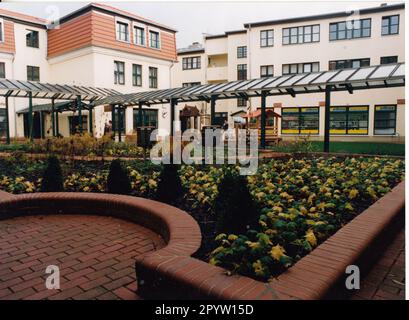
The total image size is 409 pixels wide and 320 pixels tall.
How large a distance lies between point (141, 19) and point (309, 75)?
56.1 feet

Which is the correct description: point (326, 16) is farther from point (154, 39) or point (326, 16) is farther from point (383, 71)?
point (383, 71)

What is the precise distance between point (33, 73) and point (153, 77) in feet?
30.1

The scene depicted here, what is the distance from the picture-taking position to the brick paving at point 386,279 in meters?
2.83

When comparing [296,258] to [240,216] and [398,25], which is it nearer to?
[240,216]

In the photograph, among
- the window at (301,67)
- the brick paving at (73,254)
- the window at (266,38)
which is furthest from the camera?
the window at (266,38)

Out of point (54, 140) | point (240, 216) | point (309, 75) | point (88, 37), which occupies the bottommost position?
point (240, 216)

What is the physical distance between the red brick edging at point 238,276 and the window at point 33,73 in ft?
88.4

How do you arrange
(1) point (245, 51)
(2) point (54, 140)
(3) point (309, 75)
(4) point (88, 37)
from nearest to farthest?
(2) point (54, 140) < (3) point (309, 75) < (4) point (88, 37) < (1) point (245, 51)

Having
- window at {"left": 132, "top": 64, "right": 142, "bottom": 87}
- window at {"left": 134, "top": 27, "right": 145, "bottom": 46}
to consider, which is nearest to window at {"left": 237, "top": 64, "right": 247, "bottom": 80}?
window at {"left": 134, "top": 27, "right": 145, "bottom": 46}

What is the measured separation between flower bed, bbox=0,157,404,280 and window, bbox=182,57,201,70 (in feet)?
107

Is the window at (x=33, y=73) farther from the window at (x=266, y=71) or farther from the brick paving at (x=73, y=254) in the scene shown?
the brick paving at (x=73, y=254)

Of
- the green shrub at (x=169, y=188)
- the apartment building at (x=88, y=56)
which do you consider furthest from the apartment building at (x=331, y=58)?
the green shrub at (x=169, y=188)

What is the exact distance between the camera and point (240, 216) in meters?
3.39
